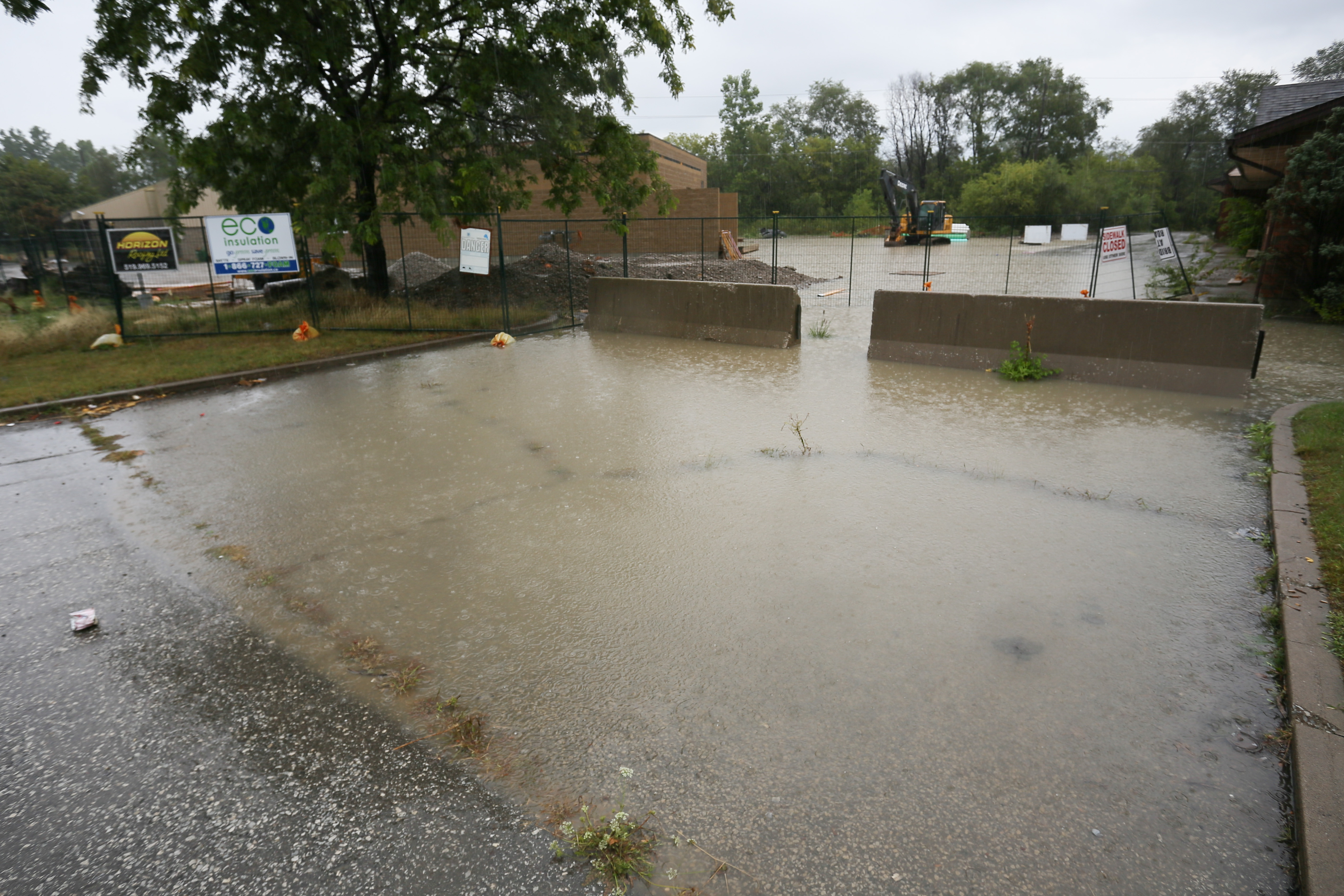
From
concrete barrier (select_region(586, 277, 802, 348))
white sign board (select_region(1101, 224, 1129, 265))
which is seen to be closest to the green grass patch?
concrete barrier (select_region(586, 277, 802, 348))

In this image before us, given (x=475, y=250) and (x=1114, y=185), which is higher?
(x=1114, y=185)

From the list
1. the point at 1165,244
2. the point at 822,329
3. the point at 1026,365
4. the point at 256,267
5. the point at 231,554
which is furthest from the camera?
the point at 1165,244

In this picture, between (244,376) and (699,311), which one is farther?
(699,311)

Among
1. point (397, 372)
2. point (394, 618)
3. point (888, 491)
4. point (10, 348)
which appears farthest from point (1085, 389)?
point (10, 348)

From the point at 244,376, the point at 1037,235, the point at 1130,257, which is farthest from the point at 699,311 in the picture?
the point at 1037,235

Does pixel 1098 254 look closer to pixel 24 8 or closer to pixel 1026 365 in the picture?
pixel 1026 365

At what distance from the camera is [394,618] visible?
4.41 metres

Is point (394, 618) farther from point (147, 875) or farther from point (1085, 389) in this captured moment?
point (1085, 389)

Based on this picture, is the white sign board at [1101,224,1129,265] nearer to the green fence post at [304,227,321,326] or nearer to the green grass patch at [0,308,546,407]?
the green grass patch at [0,308,546,407]

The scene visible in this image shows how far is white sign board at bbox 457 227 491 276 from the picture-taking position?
1395 cm

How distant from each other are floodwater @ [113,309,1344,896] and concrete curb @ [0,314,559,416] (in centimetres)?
122

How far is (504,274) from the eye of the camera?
1563 cm

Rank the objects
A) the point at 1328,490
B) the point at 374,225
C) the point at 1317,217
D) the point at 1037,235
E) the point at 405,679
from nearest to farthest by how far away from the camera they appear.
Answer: the point at 405,679 < the point at 1328,490 < the point at 374,225 < the point at 1317,217 < the point at 1037,235

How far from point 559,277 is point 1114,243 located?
12.9 m
